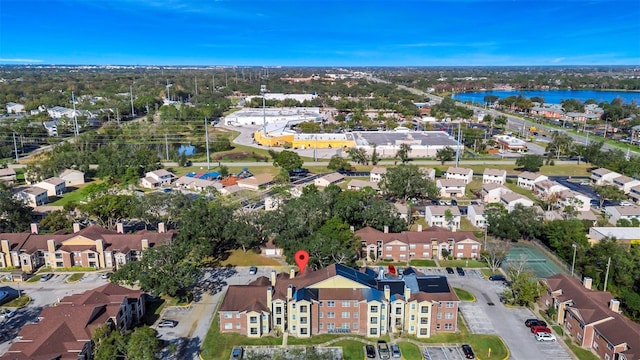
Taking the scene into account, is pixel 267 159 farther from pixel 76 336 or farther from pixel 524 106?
pixel 524 106

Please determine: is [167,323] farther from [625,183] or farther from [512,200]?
[625,183]

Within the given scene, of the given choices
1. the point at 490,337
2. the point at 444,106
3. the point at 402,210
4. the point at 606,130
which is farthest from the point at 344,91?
the point at 490,337

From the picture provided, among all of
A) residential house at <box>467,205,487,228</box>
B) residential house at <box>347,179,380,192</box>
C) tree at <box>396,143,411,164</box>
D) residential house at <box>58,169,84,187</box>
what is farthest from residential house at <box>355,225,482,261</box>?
residential house at <box>58,169,84,187</box>

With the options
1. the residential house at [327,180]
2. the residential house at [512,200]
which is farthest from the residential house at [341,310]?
the residential house at [327,180]

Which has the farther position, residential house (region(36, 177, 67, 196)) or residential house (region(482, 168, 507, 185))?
residential house (region(482, 168, 507, 185))

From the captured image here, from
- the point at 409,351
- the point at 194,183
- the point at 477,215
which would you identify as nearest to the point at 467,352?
the point at 409,351

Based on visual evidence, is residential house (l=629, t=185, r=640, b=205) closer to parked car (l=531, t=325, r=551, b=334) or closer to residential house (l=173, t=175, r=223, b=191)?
parked car (l=531, t=325, r=551, b=334)
